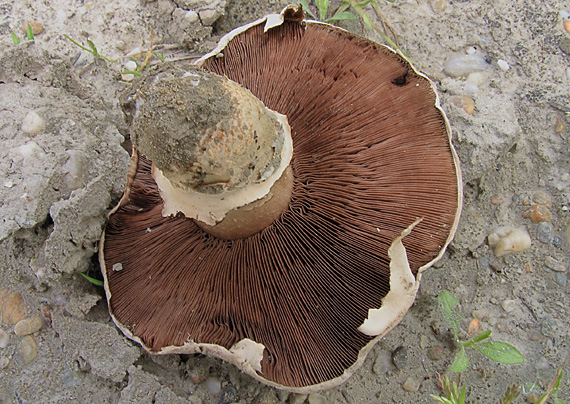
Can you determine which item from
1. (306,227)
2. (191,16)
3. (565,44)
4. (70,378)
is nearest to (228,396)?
(70,378)

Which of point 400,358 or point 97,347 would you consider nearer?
point 97,347

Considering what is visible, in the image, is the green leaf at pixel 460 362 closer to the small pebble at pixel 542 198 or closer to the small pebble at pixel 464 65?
the small pebble at pixel 542 198

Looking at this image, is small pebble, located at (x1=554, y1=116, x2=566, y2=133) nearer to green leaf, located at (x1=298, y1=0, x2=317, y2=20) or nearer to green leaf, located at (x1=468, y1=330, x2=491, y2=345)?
green leaf, located at (x1=468, y1=330, x2=491, y2=345)

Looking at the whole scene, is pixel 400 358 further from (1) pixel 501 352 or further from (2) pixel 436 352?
(1) pixel 501 352

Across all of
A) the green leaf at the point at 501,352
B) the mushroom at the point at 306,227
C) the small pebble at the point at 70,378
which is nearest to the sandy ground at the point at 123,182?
the small pebble at the point at 70,378

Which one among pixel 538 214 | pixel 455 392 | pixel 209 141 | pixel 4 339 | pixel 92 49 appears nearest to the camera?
pixel 209 141

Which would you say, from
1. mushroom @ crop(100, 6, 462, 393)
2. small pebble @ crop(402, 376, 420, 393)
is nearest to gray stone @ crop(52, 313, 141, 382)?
mushroom @ crop(100, 6, 462, 393)

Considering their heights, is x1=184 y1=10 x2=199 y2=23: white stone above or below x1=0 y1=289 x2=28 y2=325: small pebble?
above
